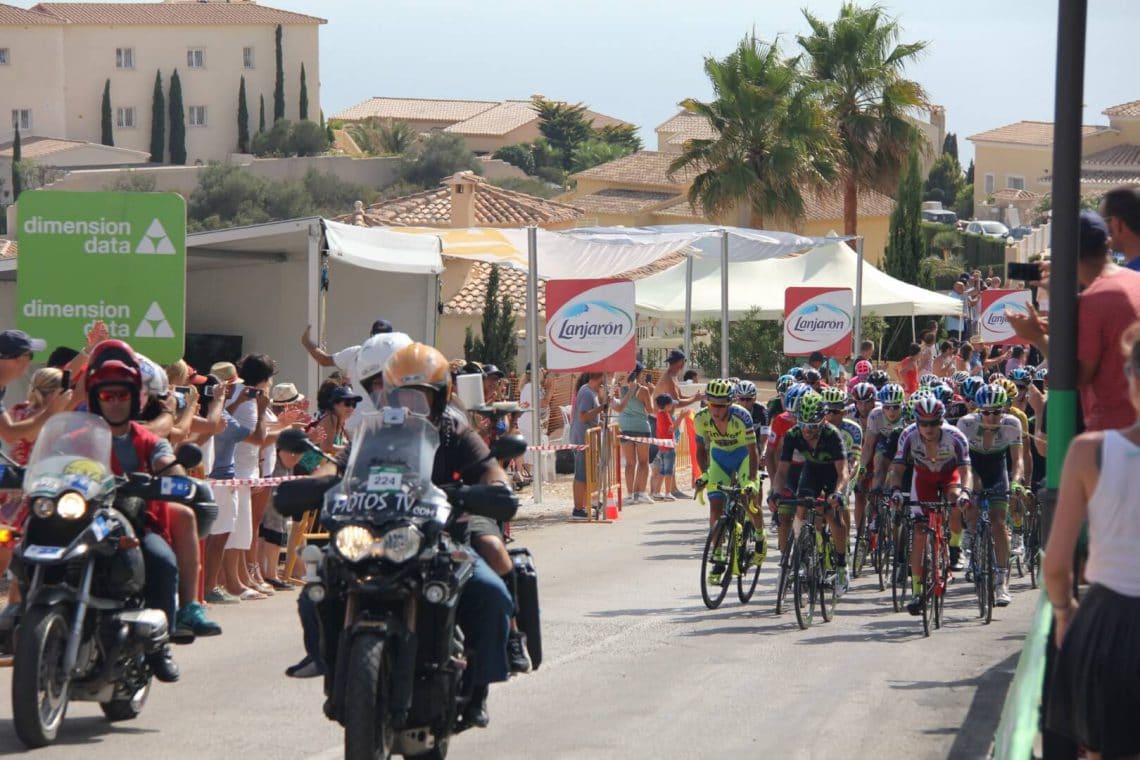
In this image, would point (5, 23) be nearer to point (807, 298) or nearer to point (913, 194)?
point (913, 194)

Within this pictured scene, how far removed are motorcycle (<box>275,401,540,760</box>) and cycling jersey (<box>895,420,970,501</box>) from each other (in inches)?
302

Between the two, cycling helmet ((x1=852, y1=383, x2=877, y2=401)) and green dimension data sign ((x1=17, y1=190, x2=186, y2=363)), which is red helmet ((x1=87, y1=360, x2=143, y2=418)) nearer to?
green dimension data sign ((x1=17, y1=190, x2=186, y2=363))

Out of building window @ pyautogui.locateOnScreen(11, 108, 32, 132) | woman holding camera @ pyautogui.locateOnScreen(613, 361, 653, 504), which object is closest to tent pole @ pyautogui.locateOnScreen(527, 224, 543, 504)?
woman holding camera @ pyautogui.locateOnScreen(613, 361, 653, 504)

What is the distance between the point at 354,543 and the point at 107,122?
340 ft

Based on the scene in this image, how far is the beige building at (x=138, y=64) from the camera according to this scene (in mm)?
106125

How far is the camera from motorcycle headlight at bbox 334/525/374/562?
6805 millimetres

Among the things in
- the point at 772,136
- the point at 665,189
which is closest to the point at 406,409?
the point at 772,136

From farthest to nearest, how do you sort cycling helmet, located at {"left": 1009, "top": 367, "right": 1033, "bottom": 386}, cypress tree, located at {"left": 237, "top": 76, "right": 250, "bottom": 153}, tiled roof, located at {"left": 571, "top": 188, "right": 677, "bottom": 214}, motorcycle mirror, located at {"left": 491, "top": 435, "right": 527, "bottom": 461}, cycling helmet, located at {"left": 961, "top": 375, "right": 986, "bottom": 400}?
cypress tree, located at {"left": 237, "top": 76, "right": 250, "bottom": 153}, tiled roof, located at {"left": 571, "top": 188, "right": 677, "bottom": 214}, cycling helmet, located at {"left": 1009, "top": 367, "right": 1033, "bottom": 386}, cycling helmet, located at {"left": 961, "top": 375, "right": 986, "bottom": 400}, motorcycle mirror, located at {"left": 491, "top": 435, "right": 527, "bottom": 461}

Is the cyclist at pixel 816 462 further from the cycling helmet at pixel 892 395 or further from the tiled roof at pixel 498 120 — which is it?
the tiled roof at pixel 498 120

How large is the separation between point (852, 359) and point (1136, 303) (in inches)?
1044

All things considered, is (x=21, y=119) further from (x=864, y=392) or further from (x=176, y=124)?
(x=864, y=392)

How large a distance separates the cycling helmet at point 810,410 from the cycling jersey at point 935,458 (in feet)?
2.48

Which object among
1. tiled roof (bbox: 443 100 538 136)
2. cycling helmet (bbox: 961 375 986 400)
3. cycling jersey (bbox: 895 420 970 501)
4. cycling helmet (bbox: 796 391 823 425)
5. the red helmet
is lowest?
cycling jersey (bbox: 895 420 970 501)

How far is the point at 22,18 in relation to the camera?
105 m
